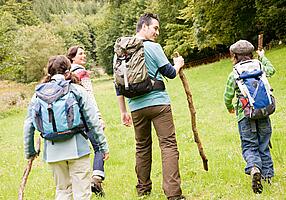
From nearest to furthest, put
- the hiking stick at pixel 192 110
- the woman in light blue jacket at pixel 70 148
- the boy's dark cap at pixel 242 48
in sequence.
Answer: the woman in light blue jacket at pixel 70 148 → the boy's dark cap at pixel 242 48 → the hiking stick at pixel 192 110

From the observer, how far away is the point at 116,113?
774 inches

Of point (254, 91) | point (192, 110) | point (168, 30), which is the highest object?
point (254, 91)

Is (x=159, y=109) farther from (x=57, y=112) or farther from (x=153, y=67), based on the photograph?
(x=57, y=112)

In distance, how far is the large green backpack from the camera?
18.2 feet

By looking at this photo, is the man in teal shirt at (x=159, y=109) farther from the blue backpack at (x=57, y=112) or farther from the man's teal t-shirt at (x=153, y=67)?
the blue backpack at (x=57, y=112)

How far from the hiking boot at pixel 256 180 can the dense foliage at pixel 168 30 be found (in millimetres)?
26831

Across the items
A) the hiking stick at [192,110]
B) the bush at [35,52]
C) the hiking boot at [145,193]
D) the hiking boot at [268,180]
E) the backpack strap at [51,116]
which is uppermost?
the backpack strap at [51,116]

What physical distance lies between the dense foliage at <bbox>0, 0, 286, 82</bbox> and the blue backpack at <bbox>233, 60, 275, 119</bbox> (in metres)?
26.5

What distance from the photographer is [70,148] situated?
5016 mm

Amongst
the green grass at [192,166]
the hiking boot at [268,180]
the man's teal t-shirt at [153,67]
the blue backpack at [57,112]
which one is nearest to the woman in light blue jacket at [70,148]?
the blue backpack at [57,112]

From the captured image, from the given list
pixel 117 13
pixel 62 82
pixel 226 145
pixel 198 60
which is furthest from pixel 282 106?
pixel 117 13

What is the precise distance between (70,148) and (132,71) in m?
1.26

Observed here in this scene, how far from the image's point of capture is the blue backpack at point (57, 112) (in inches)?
191

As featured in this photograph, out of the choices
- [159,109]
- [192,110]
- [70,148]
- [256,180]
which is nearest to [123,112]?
[159,109]
